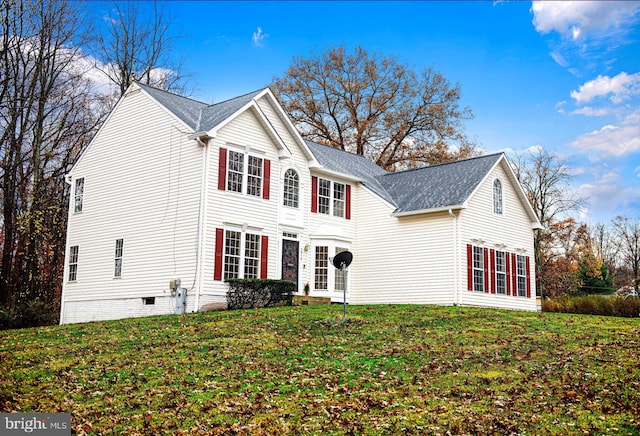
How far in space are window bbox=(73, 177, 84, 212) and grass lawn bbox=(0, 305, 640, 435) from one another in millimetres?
8745

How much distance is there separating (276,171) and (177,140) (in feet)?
11.8

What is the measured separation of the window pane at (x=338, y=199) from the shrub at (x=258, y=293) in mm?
4999

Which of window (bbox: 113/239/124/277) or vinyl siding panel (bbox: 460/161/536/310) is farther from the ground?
vinyl siding panel (bbox: 460/161/536/310)

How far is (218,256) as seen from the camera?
829 inches

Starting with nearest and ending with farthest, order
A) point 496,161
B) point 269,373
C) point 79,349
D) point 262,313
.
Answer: point 269,373
point 79,349
point 262,313
point 496,161

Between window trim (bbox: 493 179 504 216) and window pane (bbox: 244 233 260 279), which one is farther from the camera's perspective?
window trim (bbox: 493 179 504 216)

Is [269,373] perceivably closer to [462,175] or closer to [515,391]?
[515,391]

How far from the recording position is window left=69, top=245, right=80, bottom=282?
2480cm

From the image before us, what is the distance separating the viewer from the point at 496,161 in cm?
Result: 2592

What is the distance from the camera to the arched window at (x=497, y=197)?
26.3m

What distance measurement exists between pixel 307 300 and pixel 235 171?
5024 mm

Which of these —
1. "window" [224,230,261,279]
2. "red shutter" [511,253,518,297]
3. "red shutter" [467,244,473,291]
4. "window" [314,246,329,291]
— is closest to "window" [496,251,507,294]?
"red shutter" [511,253,518,297]

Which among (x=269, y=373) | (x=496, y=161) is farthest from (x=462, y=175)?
(x=269, y=373)

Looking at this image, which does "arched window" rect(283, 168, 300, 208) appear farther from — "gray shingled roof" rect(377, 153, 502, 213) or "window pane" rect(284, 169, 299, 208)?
"gray shingled roof" rect(377, 153, 502, 213)
